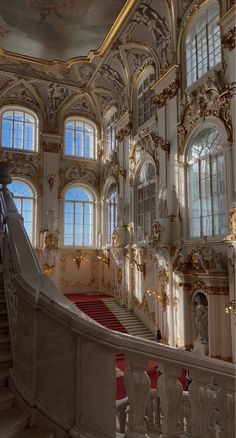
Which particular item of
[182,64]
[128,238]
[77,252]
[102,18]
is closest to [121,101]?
[102,18]

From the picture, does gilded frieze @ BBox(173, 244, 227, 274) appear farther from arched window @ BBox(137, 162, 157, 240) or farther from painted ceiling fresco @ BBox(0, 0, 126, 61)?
painted ceiling fresco @ BBox(0, 0, 126, 61)

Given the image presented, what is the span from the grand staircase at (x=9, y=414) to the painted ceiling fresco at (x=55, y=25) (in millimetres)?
13556

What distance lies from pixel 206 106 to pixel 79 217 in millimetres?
11045

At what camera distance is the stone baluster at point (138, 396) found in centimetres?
226

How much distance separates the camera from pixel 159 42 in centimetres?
1360

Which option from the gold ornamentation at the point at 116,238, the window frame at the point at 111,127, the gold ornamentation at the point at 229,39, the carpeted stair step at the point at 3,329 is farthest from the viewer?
the window frame at the point at 111,127

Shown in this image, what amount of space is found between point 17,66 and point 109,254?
1078cm

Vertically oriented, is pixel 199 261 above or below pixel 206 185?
below

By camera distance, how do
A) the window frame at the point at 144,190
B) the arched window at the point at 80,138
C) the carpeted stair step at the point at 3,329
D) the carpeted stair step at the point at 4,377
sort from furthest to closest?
the arched window at the point at 80,138
the window frame at the point at 144,190
the carpeted stair step at the point at 3,329
the carpeted stair step at the point at 4,377

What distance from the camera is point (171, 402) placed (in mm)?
2162

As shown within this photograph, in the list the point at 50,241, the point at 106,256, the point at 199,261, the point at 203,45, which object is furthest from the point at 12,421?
the point at 106,256

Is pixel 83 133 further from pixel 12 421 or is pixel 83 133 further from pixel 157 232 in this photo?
pixel 12 421

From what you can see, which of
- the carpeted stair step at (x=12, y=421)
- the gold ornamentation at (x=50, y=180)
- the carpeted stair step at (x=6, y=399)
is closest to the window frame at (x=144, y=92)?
the gold ornamentation at (x=50, y=180)

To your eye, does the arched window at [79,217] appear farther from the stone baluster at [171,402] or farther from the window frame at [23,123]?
the stone baluster at [171,402]
